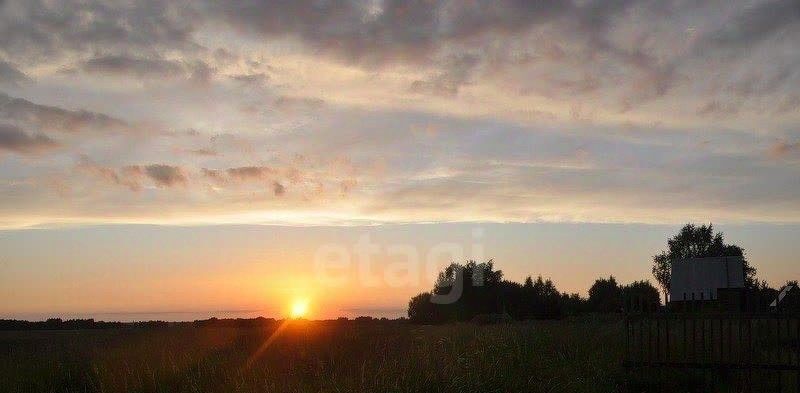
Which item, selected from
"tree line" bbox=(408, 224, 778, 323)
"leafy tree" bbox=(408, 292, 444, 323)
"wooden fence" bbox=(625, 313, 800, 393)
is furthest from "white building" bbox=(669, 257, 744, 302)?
"wooden fence" bbox=(625, 313, 800, 393)

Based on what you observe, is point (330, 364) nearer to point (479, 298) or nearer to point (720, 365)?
point (720, 365)

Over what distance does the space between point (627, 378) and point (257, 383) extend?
864 cm

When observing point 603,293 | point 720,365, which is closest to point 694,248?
point 603,293

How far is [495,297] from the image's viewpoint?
76000mm

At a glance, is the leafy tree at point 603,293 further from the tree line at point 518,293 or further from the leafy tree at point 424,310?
the leafy tree at point 424,310


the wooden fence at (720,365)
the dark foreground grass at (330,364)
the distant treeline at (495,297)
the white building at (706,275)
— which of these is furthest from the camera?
the distant treeline at (495,297)

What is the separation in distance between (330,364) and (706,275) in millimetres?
45842

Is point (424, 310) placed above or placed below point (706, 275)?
below

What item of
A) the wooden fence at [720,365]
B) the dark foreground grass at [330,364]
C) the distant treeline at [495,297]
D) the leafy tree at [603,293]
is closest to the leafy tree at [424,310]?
the distant treeline at [495,297]

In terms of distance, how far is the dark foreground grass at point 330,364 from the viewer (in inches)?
511

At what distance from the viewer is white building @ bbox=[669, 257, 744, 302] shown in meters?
53.2

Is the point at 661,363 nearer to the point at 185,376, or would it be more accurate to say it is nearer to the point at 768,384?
the point at 768,384

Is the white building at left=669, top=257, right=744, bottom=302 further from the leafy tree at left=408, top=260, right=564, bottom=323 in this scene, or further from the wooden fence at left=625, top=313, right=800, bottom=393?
the wooden fence at left=625, top=313, right=800, bottom=393

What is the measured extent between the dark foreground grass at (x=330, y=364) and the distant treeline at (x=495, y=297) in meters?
47.0
